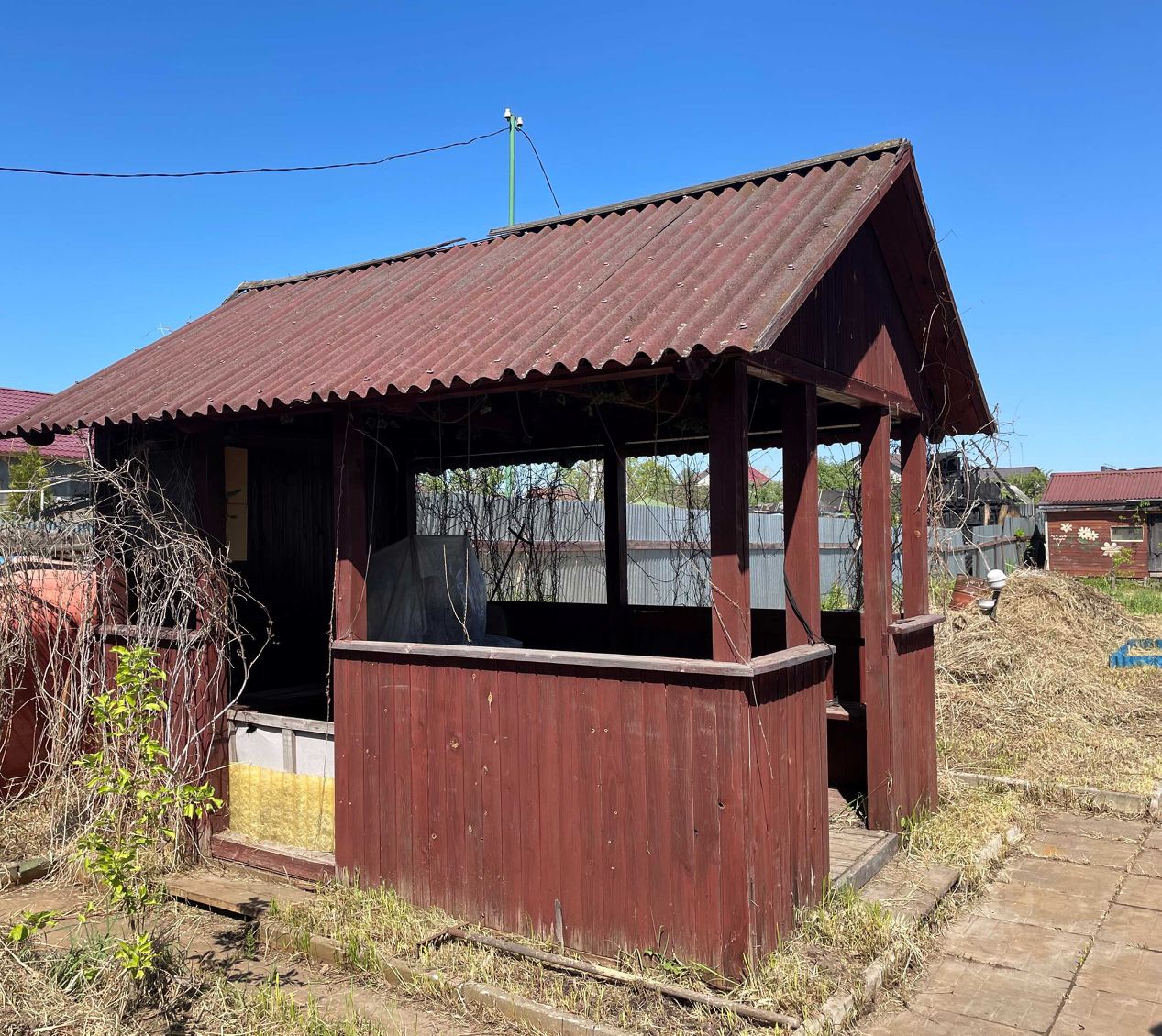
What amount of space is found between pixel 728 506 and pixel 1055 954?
3.05 meters

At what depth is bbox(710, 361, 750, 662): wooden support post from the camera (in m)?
4.39

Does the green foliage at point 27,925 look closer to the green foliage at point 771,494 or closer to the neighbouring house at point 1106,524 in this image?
the green foliage at point 771,494

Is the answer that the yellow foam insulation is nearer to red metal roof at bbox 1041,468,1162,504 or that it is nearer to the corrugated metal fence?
the corrugated metal fence

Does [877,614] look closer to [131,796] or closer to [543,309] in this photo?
[543,309]

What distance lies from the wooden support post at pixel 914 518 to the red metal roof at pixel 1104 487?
28.7 metres

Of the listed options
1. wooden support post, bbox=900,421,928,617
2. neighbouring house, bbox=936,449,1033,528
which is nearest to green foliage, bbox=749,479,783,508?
neighbouring house, bbox=936,449,1033,528

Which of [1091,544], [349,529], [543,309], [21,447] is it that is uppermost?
[21,447]

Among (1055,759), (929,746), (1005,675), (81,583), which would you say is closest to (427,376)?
(81,583)

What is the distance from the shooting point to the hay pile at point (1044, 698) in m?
8.55

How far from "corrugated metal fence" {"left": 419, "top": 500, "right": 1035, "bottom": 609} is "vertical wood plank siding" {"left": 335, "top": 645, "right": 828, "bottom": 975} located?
2.29 m

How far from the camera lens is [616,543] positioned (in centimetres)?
880

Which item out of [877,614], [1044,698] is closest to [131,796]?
[877,614]

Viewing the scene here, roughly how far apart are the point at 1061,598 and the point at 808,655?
10728 mm

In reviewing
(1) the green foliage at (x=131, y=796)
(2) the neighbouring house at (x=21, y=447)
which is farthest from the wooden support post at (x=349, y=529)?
(2) the neighbouring house at (x=21, y=447)
